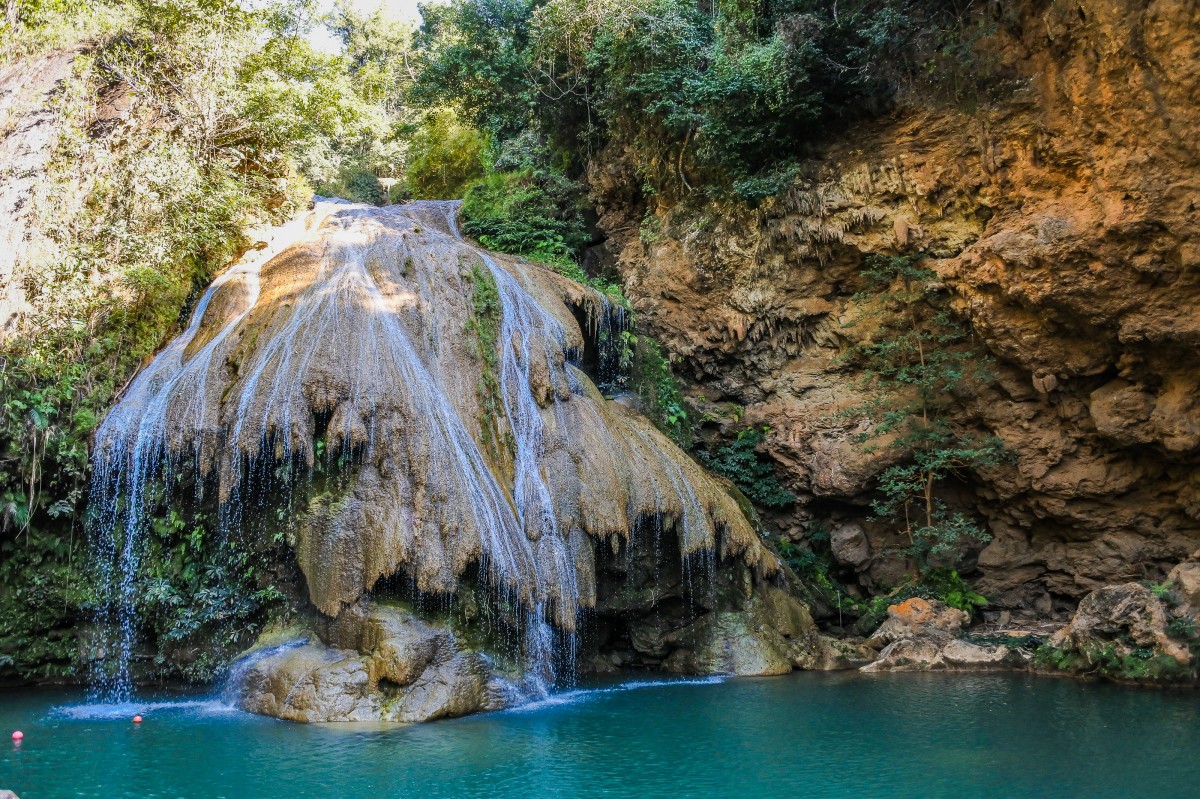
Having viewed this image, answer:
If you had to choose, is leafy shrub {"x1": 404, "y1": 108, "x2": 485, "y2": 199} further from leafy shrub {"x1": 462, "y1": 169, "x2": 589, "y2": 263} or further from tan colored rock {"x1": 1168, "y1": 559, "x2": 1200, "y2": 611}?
tan colored rock {"x1": 1168, "y1": 559, "x2": 1200, "y2": 611}

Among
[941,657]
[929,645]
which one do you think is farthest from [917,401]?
[941,657]

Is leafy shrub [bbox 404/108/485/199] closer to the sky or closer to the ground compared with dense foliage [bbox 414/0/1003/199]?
closer to the sky

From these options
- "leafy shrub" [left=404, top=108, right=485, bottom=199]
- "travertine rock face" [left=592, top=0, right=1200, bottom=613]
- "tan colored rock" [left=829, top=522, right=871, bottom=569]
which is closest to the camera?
"travertine rock face" [left=592, top=0, right=1200, bottom=613]

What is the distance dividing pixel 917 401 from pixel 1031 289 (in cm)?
289

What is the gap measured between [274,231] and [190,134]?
7.61 feet

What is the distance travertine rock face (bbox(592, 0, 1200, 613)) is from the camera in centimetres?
1191

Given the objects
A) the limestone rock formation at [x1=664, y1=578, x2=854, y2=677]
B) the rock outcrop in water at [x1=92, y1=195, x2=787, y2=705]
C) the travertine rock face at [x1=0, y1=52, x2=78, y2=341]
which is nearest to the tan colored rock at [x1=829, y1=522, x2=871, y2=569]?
the rock outcrop in water at [x1=92, y1=195, x2=787, y2=705]

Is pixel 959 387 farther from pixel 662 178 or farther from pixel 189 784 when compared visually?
pixel 189 784

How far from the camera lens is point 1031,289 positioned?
13.1 m

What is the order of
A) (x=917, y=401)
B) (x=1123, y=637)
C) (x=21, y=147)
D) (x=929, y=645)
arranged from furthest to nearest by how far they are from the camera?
(x=917, y=401) → (x=21, y=147) → (x=929, y=645) → (x=1123, y=637)

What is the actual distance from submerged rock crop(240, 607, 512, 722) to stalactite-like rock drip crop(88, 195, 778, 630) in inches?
22.5

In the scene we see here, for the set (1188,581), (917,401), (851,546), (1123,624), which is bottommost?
(1123,624)

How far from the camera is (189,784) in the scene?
6.95 meters

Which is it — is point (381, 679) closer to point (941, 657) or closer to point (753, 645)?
point (753, 645)
